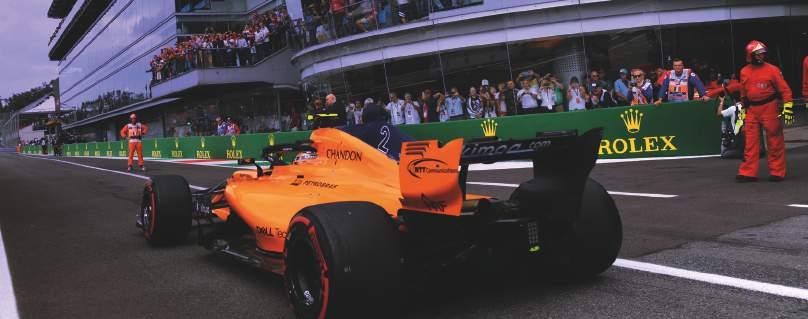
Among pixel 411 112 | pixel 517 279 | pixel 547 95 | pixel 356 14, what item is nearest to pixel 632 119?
pixel 547 95

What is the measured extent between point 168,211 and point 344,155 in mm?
2106

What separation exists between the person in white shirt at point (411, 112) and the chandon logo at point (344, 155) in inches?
594

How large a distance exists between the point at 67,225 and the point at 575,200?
6.82 meters

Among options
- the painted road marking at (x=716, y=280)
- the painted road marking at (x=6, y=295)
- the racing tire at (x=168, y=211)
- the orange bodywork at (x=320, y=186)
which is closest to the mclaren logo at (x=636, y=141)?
the painted road marking at (x=716, y=280)

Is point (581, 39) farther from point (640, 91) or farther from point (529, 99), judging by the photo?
point (640, 91)

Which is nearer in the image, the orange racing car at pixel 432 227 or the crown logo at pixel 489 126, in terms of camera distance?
the orange racing car at pixel 432 227

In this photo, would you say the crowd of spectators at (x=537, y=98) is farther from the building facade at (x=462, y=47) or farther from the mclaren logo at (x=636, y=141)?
the mclaren logo at (x=636, y=141)

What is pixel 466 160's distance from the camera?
3070 millimetres

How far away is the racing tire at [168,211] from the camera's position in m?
5.81

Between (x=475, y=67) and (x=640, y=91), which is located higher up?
(x=475, y=67)

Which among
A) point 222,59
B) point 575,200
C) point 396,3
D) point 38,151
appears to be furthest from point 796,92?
point 38,151

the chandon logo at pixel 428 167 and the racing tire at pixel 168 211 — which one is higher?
the chandon logo at pixel 428 167

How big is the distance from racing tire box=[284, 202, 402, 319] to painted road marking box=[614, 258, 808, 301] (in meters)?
1.96

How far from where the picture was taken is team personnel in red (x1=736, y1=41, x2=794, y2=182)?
805 centimetres
